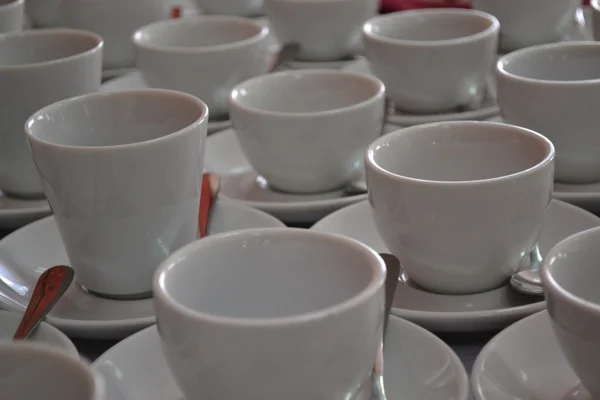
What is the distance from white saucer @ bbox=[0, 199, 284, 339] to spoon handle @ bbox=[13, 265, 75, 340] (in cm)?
1

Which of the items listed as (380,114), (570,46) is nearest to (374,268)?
(380,114)

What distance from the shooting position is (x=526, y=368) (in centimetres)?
52

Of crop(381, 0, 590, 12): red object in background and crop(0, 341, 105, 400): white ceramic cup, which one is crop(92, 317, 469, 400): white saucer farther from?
crop(381, 0, 590, 12): red object in background

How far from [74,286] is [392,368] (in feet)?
0.88

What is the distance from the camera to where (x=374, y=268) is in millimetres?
473

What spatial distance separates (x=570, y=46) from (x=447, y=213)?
1.08 ft

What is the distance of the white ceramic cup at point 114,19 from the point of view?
1125 mm

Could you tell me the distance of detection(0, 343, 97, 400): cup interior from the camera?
0.40 m

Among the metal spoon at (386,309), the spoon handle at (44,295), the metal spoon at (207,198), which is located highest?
the metal spoon at (386,309)

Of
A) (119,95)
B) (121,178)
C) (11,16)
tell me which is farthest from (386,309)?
(11,16)

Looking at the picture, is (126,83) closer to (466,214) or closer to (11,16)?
(11,16)

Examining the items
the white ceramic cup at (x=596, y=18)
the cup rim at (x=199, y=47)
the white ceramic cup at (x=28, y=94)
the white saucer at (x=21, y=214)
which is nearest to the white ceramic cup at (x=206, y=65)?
the cup rim at (x=199, y=47)

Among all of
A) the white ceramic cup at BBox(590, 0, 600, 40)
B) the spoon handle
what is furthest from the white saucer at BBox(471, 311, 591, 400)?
the white ceramic cup at BBox(590, 0, 600, 40)

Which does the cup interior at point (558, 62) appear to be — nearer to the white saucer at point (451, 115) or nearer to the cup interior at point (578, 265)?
the white saucer at point (451, 115)
